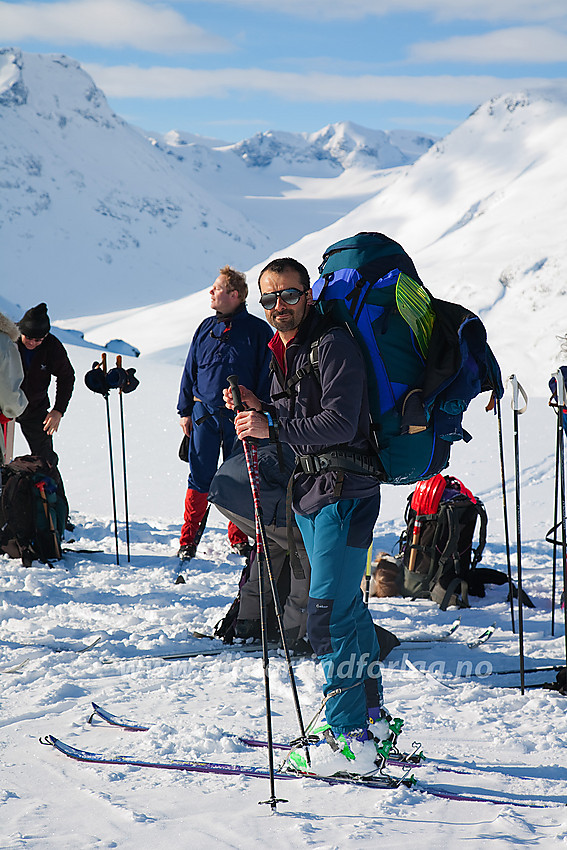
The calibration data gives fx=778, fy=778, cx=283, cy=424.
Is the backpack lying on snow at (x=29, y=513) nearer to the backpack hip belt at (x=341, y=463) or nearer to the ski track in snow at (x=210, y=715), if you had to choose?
the ski track in snow at (x=210, y=715)

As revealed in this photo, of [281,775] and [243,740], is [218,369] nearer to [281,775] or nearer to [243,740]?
[243,740]

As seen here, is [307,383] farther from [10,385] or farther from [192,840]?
[10,385]

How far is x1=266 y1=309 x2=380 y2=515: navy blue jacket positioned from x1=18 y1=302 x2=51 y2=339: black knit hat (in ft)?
13.4

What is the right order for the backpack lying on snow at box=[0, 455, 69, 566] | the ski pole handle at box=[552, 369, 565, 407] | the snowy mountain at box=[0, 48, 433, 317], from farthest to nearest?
the snowy mountain at box=[0, 48, 433, 317], the backpack lying on snow at box=[0, 455, 69, 566], the ski pole handle at box=[552, 369, 565, 407]

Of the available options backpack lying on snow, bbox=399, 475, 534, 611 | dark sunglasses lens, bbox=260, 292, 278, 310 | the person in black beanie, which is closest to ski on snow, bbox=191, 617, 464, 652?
backpack lying on snow, bbox=399, 475, 534, 611

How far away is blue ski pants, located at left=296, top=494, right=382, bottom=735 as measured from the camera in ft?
9.47

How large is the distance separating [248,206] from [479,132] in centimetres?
11847

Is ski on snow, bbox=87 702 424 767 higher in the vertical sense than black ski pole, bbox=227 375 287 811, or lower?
lower

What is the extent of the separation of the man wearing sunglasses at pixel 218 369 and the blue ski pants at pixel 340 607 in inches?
119

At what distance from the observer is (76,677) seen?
4047mm

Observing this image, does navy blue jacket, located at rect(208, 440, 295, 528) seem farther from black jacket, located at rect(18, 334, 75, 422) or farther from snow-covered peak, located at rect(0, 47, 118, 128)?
snow-covered peak, located at rect(0, 47, 118, 128)

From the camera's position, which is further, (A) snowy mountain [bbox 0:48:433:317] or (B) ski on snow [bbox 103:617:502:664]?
(A) snowy mountain [bbox 0:48:433:317]

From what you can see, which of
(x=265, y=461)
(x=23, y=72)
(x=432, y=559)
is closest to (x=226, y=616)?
(x=265, y=461)

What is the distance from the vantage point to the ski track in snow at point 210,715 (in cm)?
248
